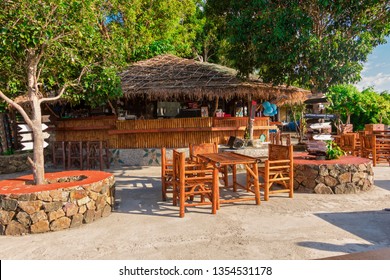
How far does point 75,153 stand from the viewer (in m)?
11.0

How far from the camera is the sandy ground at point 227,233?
12.5 feet

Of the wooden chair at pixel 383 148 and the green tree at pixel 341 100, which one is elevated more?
the green tree at pixel 341 100

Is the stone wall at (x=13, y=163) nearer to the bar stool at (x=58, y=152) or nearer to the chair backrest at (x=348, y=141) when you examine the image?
the bar stool at (x=58, y=152)

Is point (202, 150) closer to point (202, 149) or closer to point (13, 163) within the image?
→ point (202, 149)

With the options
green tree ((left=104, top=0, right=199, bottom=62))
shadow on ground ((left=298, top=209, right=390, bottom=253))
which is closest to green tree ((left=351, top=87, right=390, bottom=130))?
green tree ((left=104, top=0, right=199, bottom=62))

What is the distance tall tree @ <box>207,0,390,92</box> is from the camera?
28.0 feet

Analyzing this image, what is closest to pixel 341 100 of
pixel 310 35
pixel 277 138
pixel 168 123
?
pixel 277 138

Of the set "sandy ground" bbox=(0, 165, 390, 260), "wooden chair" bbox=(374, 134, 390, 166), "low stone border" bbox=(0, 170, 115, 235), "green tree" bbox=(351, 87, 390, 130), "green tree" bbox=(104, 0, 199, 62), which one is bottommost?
"sandy ground" bbox=(0, 165, 390, 260)

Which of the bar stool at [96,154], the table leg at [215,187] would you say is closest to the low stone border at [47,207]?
the table leg at [215,187]

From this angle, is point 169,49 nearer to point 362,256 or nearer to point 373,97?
point 373,97

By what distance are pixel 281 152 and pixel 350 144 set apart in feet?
16.6

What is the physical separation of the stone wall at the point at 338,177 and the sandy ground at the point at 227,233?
1.24ft

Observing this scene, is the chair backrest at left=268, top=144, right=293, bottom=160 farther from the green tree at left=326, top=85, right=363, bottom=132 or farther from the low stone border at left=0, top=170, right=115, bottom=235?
the green tree at left=326, top=85, right=363, bottom=132

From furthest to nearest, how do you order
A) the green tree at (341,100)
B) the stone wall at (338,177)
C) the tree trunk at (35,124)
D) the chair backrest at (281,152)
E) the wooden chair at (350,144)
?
the green tree at (341,100), the wooden chair at (350,144), the stone wall at (338,177), the chair backrest at (281,152), the tree trunk at (35,124)
